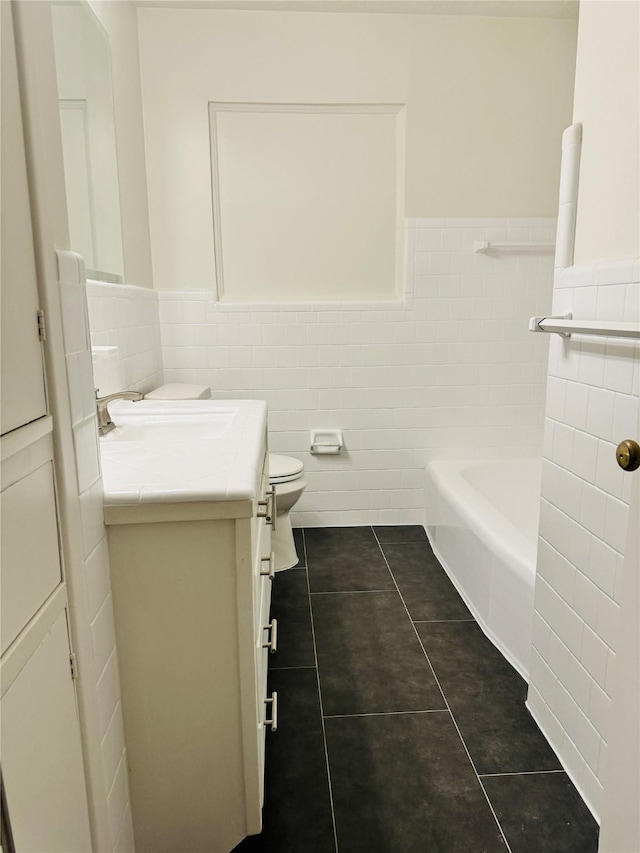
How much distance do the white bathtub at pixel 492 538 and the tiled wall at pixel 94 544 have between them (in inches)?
53.4

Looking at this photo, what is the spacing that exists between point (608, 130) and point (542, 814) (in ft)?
5.44

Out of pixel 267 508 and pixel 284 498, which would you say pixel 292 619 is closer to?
pixel 284 498

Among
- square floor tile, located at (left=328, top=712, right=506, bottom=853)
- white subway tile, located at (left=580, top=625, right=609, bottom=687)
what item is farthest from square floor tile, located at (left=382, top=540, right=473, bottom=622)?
white subway tile, located at (left=580, top=625, right=609, bottom=687)

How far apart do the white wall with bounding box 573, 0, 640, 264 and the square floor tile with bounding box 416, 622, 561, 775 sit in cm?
134

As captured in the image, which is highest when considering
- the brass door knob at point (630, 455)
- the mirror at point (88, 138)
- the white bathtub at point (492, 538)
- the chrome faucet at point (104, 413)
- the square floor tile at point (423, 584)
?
the mirror at point (88, 138)

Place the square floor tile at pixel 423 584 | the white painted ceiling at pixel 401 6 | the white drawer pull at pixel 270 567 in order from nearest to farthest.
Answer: the white drawer pull at pixel 270 567, the square floor tile at pixel 423 584, the white painted ceiling at pixel 401 6

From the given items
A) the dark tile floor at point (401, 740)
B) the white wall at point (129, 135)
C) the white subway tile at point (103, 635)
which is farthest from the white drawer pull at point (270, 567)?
the white wall at point (129, 135)

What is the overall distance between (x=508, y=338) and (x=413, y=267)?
2.09 feet

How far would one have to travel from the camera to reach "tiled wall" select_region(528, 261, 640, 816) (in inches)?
56.7

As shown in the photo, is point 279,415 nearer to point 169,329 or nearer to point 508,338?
point 169,329

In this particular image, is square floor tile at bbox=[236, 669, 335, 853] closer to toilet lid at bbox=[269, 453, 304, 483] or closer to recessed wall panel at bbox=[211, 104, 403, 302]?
toilet lid at bbox=[269, 453, 304, 483]

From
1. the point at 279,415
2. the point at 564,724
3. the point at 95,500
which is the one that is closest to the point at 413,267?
the point at 279,415

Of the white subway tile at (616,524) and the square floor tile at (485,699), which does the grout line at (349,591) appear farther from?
the white subway tile at (616,524)

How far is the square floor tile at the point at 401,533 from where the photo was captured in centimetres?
328
